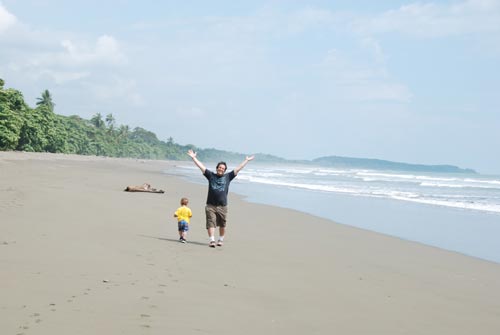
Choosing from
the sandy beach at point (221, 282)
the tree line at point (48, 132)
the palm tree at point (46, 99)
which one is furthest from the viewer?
the palm tree at point (46, 99)

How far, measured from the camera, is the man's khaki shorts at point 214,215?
8.77m

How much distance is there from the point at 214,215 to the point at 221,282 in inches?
118

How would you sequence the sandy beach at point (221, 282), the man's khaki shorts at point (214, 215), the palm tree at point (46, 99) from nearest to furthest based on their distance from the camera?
the sandy beach at point (221, 282), the man's khaki shorts at point (214, 215), the palm tree at point (46, 99)

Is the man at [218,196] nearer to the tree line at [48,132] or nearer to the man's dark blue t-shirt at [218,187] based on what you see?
the man's dark blue t-shirt at [218,187]

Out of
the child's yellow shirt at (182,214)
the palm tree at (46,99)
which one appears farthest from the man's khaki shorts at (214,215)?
the palm tree at (46,99)

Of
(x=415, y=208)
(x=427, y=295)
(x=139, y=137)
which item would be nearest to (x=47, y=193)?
(x=427, y=295)

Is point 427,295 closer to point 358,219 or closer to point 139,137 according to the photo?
point 358,219

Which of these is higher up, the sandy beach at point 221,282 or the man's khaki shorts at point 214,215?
the man's khaki shorts at point 214,215

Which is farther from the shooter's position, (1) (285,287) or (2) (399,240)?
(2) (399,240)

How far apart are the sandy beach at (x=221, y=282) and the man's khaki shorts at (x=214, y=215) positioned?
1.44 feet

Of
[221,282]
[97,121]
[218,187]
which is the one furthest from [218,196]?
[97,121]

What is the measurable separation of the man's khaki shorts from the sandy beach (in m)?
0.44

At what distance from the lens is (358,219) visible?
16.1 meters

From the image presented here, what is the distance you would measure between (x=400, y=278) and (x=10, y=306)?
17.3 feet
